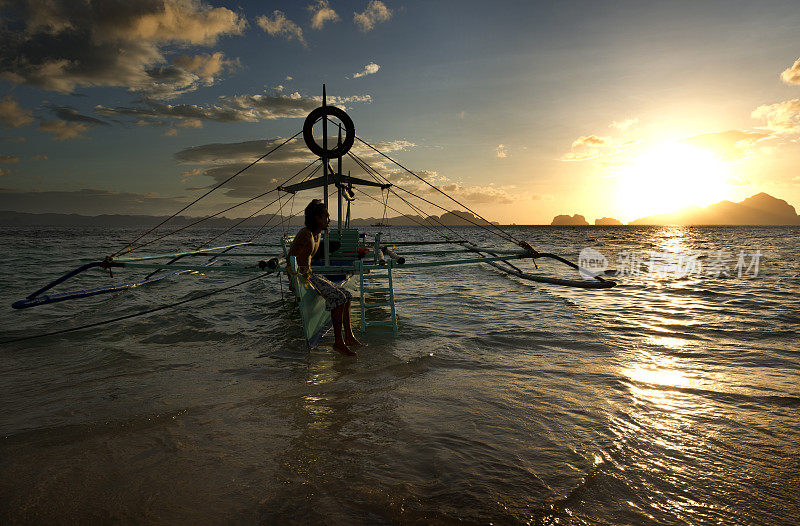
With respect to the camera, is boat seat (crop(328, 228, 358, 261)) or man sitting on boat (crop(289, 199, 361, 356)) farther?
boat seat (crop(328, 228, 358, 261))

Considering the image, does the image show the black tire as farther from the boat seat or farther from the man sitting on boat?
the man sitting on boat

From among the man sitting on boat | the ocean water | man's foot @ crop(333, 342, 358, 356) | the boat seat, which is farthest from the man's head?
the boat seat

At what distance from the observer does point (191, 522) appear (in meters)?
2.74

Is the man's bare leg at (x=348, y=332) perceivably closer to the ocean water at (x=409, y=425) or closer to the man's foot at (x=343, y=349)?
the ocean water at (x=409, y=425)

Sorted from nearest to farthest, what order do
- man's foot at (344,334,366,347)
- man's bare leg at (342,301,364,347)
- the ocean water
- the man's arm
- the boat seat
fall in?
1. the ocean water
2. the man's arm
3. man's bare leg at (342,301,364,347)
4. man's foot at (344,334,366,347)
5. the boat seat

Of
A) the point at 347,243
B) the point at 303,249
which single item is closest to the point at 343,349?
the point at 303,249

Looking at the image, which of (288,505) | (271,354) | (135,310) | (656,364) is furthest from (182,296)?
(656,364)

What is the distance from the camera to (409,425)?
422 cm

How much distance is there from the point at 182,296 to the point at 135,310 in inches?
94.5

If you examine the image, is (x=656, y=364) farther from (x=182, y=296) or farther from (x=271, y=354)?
(x=182, y=296)

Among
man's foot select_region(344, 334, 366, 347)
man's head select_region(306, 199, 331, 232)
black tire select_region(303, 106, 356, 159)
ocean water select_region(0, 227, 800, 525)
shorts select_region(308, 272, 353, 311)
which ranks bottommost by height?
ocean water select_region(0, 227, 800, 525)

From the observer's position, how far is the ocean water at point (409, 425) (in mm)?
2938

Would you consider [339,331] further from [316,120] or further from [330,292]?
[316,120]

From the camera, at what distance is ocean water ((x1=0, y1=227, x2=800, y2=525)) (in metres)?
2.94
